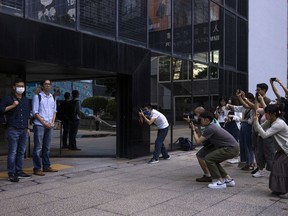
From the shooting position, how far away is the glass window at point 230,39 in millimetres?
14812

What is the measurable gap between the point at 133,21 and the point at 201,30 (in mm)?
3854

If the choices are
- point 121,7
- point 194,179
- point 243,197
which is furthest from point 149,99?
point 243,197

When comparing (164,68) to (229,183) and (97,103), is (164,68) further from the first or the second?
(97,103)

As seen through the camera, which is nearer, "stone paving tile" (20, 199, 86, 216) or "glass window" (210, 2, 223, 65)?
"stone paving tile" (20, 199, 86, 216)

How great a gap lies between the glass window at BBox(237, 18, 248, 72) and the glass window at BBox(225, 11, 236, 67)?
0.52m

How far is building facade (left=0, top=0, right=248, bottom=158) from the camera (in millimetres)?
7172

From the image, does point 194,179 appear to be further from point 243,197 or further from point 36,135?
Answer: point 36,135

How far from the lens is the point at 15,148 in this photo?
21.2 feet

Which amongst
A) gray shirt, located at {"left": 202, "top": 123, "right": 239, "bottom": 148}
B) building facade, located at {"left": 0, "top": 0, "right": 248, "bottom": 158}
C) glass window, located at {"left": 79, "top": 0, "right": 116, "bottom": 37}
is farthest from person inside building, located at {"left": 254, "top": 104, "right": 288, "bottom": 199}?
glass window, located at {"left": 79, "top": 0, "right": 116, "bottom": 37}

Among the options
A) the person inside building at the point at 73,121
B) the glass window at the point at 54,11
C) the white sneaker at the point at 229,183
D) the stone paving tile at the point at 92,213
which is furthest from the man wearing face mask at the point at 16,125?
the person inside building at the point at 73,121

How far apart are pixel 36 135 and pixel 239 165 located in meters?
4.56

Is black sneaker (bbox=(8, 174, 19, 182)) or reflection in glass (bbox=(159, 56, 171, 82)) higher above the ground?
reflection in glass (bbox=(159, 56, 171, 82))

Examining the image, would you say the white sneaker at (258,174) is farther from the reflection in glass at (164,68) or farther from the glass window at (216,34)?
the glass window at (216,34)

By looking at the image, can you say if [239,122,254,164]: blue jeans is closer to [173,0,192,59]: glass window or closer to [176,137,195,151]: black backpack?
[176,137,195,151]: black backpack
